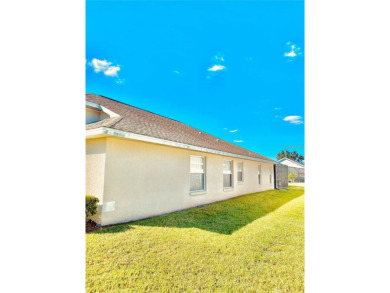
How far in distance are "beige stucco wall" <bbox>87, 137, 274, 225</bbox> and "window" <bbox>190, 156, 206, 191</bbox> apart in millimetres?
220

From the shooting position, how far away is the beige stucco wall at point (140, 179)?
4.09 m

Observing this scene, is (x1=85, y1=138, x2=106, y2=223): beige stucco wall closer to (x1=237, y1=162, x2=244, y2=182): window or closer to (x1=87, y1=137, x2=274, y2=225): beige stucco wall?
(x1=87, y1=137, x2=274, y2=225): beige stucco wall

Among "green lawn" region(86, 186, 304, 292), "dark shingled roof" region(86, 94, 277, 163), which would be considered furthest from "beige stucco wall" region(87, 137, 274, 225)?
"green lawn" region(86, 186, 304, 292)

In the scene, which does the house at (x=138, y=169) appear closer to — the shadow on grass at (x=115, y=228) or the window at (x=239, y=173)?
the shadow on grass at (x=115, y=228)

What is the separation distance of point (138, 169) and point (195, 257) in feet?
8.36

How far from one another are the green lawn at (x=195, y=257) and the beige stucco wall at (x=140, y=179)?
456 mm

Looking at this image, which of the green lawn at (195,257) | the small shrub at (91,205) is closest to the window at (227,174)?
the green lawn at (195,257)

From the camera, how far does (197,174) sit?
6.59 m

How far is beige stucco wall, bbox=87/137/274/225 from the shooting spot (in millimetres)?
4094

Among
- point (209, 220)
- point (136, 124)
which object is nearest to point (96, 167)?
point (136, 124)

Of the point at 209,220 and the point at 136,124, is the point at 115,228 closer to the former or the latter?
the point at 209,220
